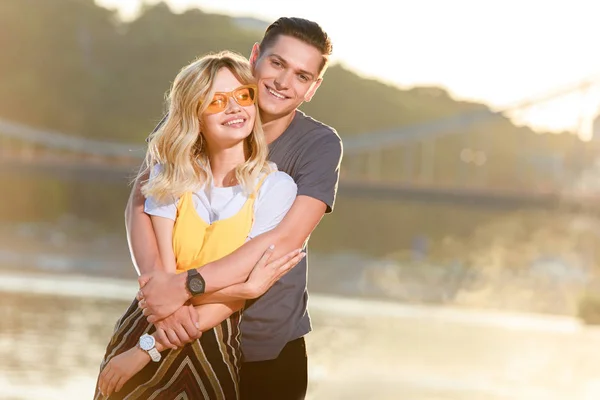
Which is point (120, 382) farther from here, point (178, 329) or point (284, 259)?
point (284, 259)

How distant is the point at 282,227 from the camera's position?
55.1 inches

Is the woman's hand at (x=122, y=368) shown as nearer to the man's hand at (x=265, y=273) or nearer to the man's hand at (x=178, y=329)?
the man's hand at (x=178, y=329)

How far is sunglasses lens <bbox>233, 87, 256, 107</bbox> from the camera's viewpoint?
141cm

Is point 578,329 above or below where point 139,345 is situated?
above

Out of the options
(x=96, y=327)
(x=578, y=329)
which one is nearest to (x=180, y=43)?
(x=578, y=329)

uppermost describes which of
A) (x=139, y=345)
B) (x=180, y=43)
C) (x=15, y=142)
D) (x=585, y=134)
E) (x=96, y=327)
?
Result: (x=180, y=43)

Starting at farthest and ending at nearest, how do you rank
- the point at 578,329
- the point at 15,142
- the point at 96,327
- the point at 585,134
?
the point at 15,142, the point at 585,134, the point at 578,329, the point at 96,327

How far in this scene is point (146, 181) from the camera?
144cm

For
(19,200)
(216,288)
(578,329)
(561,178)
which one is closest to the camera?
(216,288)

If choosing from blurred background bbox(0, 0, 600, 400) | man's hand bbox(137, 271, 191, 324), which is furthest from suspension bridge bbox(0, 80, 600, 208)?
man's hand bbox(137, 271, 191, 324)

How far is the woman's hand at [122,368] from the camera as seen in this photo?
136cm

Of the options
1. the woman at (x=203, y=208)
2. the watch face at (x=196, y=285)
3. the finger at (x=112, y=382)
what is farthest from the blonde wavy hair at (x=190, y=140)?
the finger at (x=112, y=382)

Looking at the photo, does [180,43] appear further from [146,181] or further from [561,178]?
[146,181]

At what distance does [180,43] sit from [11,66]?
5.94m
